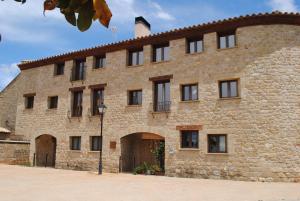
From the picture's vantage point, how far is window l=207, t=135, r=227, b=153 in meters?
15.7

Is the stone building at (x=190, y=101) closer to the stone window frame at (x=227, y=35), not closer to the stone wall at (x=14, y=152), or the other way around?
the stone window frame at (x=227, y=35)

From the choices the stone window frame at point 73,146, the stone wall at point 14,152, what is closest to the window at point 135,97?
the stone window frame at point 73,146

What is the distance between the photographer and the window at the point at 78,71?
71.3ft

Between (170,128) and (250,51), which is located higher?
(250,51)

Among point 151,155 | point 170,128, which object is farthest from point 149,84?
point 151,155

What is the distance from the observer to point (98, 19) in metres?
1.81

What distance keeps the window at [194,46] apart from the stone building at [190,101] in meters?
0.06

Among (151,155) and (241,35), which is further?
(151,155)

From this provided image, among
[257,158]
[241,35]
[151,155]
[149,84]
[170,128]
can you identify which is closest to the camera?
[257,158]

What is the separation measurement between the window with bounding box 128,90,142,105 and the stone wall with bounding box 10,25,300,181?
36 centimetres

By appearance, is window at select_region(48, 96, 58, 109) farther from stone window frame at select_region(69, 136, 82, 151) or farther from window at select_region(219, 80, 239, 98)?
window at select_region(219, 80, 239, 98)

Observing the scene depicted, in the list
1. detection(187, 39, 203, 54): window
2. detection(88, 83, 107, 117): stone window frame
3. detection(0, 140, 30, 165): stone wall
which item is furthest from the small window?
detection(187, 39, 203, 54): window

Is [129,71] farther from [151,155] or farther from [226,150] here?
[226,150]

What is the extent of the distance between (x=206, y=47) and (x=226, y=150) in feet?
18.1
